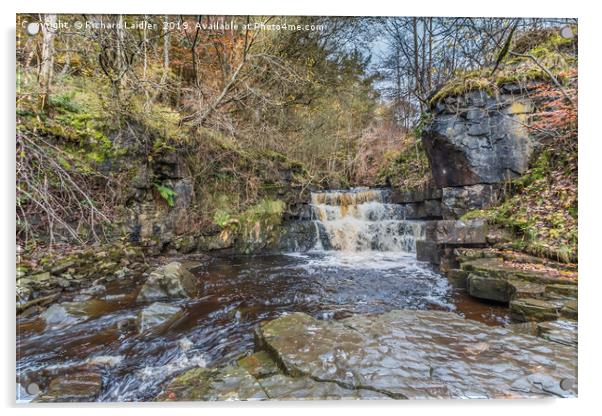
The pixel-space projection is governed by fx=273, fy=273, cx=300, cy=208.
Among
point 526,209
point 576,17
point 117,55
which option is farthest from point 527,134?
point 117,55

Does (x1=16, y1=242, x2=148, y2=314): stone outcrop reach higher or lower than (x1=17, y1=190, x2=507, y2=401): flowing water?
higher

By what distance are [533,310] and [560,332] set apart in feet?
1.18

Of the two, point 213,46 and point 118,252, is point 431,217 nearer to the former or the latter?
point 213,46

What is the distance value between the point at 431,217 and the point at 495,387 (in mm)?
4171

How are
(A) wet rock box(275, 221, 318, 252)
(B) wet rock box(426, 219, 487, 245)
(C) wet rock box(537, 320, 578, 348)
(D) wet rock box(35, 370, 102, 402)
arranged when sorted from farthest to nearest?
(A) wet rock box(275, 221, 318, 252) < (B) wet rock box(426, 219, 487, 245) < (C) wet rock box(537, 320, 578, 348) < (D) wet rock box(35, 370, 102, 402)

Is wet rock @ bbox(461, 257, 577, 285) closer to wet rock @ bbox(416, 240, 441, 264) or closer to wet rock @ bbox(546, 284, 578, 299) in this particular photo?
wet rock @ bbox(546, 284, 578, 299)

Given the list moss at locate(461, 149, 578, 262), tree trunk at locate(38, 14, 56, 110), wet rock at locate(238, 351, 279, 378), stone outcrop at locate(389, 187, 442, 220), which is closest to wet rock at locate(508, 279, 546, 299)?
moss at locate(461, 149, 578, 262)

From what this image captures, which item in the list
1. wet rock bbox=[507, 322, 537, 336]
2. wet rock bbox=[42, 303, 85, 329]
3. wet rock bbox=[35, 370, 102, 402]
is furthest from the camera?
wet rock bbox=[42, 303, 85, 329]

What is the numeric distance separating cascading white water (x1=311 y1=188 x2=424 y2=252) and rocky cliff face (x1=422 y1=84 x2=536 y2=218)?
3.77 ft

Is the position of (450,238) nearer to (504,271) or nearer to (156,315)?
(504,271)

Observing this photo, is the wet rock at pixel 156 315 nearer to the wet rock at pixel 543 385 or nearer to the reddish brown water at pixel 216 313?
the reddish brown water at pixel 216 313

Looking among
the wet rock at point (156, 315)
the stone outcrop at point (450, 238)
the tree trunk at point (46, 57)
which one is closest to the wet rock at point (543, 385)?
the stone outcrop at point (450, 238)

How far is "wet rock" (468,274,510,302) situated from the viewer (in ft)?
8.66

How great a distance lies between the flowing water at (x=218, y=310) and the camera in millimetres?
1924
